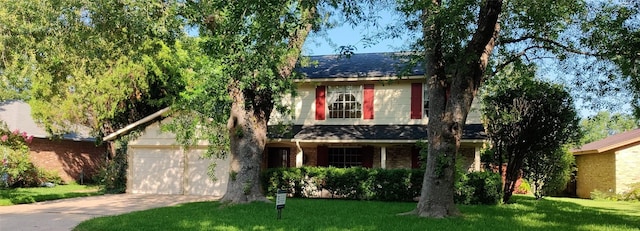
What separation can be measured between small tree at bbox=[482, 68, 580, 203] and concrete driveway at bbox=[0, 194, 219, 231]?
396 inches

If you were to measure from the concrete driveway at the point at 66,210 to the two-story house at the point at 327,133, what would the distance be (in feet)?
4.96

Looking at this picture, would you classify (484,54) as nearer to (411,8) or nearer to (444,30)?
(444,30)

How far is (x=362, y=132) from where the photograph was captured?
19.2 meters

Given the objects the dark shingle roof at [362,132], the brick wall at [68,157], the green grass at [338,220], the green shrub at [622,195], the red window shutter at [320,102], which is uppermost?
the red window shutter at [320,102]

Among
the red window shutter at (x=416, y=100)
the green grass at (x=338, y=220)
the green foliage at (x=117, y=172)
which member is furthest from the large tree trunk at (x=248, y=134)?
the green foliage at (x=117, y=172)

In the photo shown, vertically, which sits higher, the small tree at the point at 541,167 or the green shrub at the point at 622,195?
the small tree at the point at 541,167

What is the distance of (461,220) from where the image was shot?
36.2 ft

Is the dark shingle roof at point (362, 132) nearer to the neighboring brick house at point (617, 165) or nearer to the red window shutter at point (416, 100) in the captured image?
the red window shutter at point (416, 100)

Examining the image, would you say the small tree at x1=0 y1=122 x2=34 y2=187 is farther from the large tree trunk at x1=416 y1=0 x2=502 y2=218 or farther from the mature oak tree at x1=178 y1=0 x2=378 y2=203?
the large tree trunk at x1=416 y1=0 x2=502 y2=218

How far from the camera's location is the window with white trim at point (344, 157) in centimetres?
2020

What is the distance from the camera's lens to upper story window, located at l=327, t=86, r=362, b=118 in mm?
20141

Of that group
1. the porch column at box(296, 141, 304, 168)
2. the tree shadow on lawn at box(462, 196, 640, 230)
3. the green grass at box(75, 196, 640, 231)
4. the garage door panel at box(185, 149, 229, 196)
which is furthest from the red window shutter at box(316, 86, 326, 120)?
the tree shadow on lawn at box(462, 196, 640, 230)

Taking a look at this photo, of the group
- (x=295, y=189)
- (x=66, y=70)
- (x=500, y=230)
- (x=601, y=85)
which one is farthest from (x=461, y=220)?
(x=66, y=70)

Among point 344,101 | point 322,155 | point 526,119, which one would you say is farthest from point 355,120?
point 526,119
